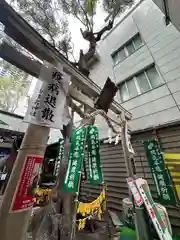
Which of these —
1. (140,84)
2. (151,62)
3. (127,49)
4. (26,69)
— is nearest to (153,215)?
(26,69)

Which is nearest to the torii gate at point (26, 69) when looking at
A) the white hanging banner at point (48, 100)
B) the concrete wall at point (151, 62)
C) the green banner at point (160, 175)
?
the white hanging banner at point (48, 100)

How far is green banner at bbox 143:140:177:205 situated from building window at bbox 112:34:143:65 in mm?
6358

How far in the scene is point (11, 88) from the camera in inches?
332

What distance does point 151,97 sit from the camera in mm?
5914

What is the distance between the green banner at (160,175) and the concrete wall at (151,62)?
149 centimetres

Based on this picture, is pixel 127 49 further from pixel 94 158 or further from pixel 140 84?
pixel 94 158

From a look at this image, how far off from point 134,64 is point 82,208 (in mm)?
7626

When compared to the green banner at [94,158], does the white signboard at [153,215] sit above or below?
below

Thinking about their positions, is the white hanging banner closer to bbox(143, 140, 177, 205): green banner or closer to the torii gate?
the torii gate

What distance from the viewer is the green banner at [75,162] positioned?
243 centimetres

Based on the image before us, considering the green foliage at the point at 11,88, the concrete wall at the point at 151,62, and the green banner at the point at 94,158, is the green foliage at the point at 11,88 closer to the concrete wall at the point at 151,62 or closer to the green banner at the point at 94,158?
the green banner at the point at 94,158

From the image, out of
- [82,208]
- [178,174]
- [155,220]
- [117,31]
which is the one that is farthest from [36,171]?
[117,31]

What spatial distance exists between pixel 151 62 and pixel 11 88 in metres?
9.08

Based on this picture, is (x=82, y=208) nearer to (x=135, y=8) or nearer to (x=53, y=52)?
(x=53, y=52)
